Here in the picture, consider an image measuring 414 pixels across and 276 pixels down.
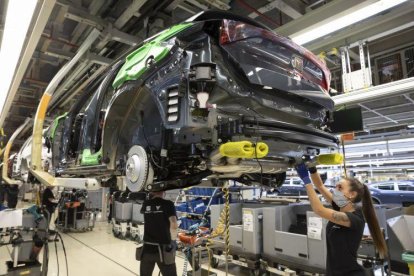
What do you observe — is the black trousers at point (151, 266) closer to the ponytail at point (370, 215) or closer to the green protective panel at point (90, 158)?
the green protective panel at point (90, 158)

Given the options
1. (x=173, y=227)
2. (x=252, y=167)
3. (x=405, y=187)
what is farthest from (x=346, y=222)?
(x=405, y=187)

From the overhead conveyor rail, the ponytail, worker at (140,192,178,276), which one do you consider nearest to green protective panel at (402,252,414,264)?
the ponytail

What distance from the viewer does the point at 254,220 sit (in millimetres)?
4695

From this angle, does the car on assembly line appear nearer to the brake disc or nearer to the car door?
the brake disc

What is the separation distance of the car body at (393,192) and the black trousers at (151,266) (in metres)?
8.81

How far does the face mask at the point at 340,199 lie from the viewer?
268 centimetres

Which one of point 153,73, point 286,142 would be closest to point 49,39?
point 153,73

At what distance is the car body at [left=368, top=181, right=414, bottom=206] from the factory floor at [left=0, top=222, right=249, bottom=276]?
7667 mm

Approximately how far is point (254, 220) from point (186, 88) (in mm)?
3473

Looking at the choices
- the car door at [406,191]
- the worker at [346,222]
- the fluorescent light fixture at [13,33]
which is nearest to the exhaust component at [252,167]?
the worker at [346,222]

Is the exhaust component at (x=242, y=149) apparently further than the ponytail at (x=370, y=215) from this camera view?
No

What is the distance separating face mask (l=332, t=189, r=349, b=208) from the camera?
2678 mm

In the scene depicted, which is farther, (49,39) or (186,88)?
(49,39)

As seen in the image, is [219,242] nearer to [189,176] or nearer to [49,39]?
[189,176]
